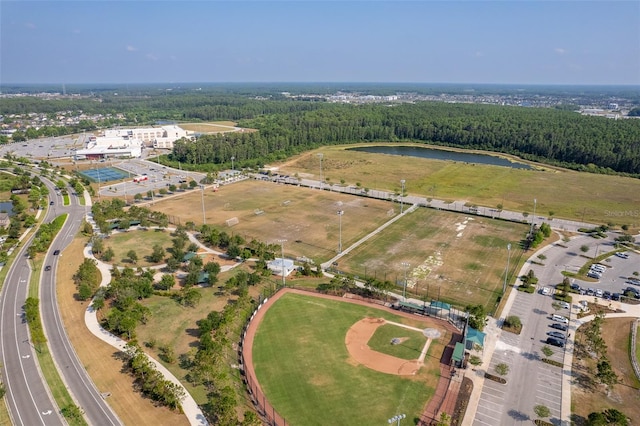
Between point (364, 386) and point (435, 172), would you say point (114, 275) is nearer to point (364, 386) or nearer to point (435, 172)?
point (364, 386)

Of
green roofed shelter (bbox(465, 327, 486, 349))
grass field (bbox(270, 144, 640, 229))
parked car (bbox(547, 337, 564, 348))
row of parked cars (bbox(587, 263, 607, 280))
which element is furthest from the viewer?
grass field (bbox(270, 144, 640, 229))

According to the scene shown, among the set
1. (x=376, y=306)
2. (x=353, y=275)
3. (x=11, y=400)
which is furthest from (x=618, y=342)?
(x=11, y=400)

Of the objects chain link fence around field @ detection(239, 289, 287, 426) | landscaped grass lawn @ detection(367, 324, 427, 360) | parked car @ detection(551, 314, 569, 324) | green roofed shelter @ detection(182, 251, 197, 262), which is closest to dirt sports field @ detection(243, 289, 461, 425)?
→ chain link fence around field @ detection(239, 289, 287, 426)

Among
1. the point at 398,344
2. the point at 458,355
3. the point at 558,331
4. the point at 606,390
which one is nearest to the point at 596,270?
the point at 558,331

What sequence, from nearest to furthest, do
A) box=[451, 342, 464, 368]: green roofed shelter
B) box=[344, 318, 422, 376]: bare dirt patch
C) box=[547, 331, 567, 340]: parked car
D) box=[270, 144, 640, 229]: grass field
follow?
1. box=[451, 342, 464, 368]: green roofed shelter
2. box=[344, 318, 422, 376]: bare dirt patch
3. box=[547, 331, 567, 340]: parked car
4. box=[270, 144, 640, 229]: grass field

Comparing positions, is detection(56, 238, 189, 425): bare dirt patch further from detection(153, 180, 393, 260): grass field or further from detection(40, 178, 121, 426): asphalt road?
detection(153, 180, 393, 260): grass field

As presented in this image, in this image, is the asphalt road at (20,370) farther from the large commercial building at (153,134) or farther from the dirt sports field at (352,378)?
the large commercial building at (153,134)
